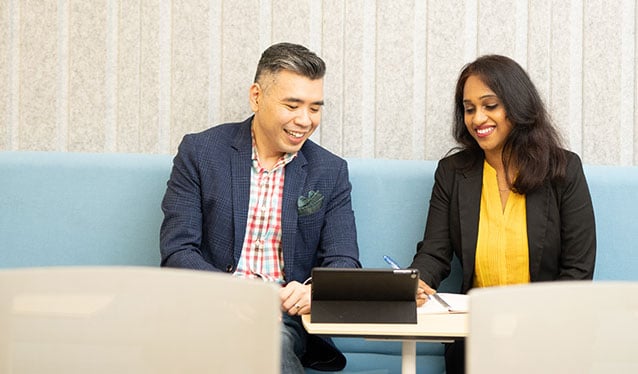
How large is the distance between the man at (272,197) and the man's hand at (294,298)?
0.28m

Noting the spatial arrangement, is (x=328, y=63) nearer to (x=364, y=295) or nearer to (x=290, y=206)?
(x=290, y=206)

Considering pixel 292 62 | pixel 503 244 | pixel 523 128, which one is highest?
pixel 292 62

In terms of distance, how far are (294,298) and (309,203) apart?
1.36 feet

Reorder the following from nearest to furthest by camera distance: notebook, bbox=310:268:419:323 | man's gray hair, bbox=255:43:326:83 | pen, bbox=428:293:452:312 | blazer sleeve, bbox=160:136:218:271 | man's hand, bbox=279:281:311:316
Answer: notebook, bbox=310:268:419:323, pen, bbox=428:293:452:312, man's hand, bbox=279:281:311:316, blazer sleeve, bbox=160:136:218:271, man's gray hair, bbox=255:43:326:83

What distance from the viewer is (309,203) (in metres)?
2.49

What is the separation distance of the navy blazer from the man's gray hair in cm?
21

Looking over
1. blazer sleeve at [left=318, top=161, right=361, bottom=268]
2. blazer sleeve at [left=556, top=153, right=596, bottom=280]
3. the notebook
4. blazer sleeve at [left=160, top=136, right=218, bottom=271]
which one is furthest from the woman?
blazer sleeve at [left=160, top=136, right=218, bottom=271]

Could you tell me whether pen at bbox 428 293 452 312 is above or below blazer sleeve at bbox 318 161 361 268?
below

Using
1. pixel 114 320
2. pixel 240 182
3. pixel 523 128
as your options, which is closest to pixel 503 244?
pixel 523 128

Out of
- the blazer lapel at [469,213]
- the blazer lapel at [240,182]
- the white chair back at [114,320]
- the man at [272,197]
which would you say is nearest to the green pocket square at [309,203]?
the man at [272,197]

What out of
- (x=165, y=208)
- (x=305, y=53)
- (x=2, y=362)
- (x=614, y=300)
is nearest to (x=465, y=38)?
(x=305, y=53)

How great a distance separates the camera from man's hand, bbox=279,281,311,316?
7.02 ft

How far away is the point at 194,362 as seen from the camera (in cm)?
118

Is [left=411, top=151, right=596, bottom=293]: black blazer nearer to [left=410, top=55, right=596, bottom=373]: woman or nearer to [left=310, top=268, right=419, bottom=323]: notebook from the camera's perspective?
[left=410, top=55, right=596, bottom=373]: woman
